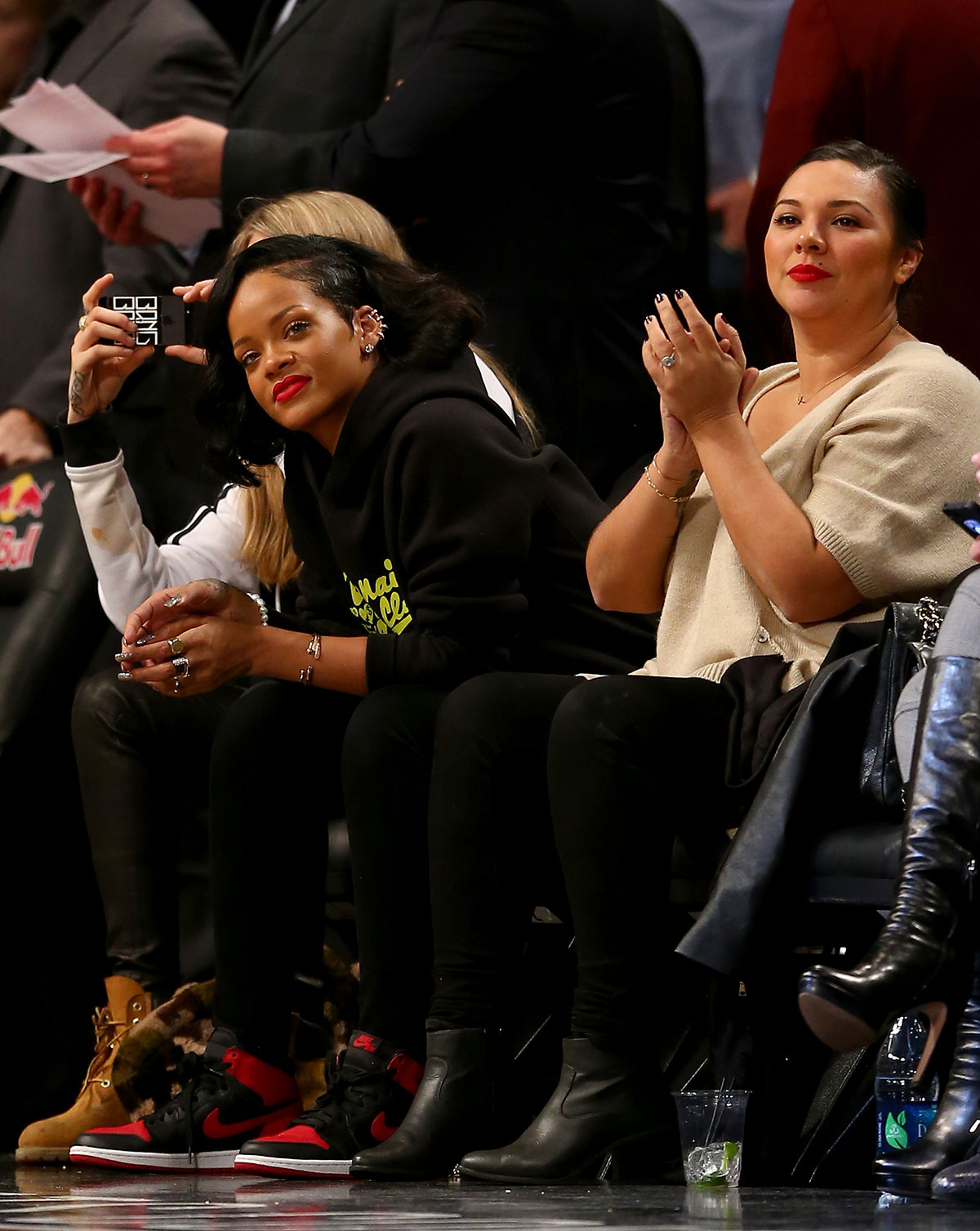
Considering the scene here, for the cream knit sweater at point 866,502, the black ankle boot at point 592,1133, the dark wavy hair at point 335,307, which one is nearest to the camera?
the black ankle boot at point 592,1133

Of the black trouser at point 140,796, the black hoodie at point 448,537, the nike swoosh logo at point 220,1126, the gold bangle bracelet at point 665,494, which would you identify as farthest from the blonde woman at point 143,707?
the gold bangle bracelet at point 665,494

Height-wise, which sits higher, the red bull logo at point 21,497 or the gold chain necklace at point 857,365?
the gold chain necklace at point 857,365

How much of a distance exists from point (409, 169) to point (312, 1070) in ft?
5.05

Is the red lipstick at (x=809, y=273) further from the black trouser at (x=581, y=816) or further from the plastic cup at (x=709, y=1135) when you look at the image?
the plastic cup at (x=709, y=1135)

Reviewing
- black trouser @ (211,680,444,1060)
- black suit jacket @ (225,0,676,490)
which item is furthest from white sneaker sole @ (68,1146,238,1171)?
black suit jacket @ (225,0,676,490)

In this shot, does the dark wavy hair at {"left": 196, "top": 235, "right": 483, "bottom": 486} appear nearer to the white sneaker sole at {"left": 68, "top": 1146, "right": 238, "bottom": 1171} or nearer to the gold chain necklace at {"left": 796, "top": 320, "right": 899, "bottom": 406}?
the gold chain necklace at {"left": 796, "top": 320, "right": 899, "bottom": 406}

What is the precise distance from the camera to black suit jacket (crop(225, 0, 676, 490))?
2.89 m

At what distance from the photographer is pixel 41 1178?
2.06 meters

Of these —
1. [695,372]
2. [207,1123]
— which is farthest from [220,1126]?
[695,372]

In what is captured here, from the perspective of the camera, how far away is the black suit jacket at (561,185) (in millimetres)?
2887

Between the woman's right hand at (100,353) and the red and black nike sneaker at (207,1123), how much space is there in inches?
40.4

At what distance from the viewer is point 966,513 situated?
1587 millimetres

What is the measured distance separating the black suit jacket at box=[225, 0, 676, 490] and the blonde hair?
260mm

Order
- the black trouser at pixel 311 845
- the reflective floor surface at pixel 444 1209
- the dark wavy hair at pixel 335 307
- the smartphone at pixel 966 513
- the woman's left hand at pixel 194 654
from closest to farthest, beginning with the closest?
the reflective floor surface at pixel 444 1209, the smartphone at pixel 966 513, the black trouser at pixel 311 845, the woman's left hand at pixel 194 654, the dark wavy hair at pixel 335 307
